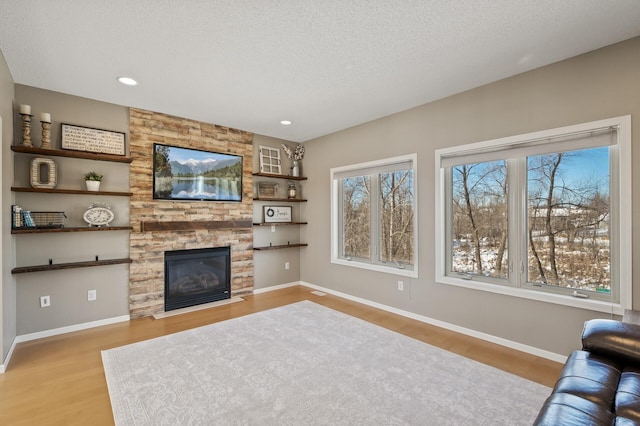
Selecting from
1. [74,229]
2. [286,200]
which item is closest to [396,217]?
[286,200]

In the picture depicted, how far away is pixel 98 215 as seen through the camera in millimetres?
3510

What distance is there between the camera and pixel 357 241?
4781 mm

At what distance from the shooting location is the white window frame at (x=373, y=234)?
3797 millimetres

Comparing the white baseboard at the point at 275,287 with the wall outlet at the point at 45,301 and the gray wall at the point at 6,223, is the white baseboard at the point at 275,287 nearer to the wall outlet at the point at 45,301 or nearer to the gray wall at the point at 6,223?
the wall outlet at the point at 45,301

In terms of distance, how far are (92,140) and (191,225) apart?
1517mm


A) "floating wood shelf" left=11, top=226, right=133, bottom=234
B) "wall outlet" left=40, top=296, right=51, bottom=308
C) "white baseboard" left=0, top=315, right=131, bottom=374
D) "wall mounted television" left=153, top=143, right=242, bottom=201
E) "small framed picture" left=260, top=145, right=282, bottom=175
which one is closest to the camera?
"floating wood shelf" left=11, top=226, right=133, bottom=234

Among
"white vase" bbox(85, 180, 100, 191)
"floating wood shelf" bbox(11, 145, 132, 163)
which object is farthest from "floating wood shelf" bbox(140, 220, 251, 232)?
"floating wood shelf" bbox(11, 145, 132, 163)

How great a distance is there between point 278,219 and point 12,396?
3706 millimetres

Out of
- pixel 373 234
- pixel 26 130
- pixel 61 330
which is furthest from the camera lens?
pixel 373 234

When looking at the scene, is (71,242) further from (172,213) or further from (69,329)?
(172,213)

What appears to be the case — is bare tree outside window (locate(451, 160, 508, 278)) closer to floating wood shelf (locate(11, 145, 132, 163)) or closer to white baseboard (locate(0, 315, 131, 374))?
floating wood shelf (locate(11, 145, 132, 163))

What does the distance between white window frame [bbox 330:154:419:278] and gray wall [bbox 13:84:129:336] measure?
2.93 meters

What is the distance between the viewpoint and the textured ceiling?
1.99 metres

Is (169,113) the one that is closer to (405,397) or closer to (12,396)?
(12,396)
